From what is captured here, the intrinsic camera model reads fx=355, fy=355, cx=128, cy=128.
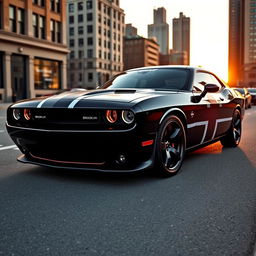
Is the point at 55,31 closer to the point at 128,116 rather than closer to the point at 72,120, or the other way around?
the point at 72,120

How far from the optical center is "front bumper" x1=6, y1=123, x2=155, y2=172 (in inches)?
140

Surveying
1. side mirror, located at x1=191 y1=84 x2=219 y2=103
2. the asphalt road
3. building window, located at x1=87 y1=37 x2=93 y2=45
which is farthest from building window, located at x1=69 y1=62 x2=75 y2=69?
the asphalt road

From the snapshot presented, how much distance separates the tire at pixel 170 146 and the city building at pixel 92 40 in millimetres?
82645

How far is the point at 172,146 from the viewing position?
425 centimetres

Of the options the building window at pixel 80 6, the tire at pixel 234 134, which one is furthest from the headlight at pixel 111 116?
the building window at pixel 80 6

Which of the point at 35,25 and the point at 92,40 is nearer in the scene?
the point at 35,25

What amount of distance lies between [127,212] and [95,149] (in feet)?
2.91

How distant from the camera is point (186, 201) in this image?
127 inches

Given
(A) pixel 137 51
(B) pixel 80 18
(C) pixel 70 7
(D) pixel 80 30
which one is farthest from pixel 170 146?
(A) pixel 137 51

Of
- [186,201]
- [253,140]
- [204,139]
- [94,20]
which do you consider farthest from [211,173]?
[94,20]

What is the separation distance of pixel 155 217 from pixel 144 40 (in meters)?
134

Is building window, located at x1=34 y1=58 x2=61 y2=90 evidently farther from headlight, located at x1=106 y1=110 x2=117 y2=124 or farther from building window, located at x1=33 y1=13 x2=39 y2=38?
headlight, located at x1=106 y1=110 x2=117 y2=124

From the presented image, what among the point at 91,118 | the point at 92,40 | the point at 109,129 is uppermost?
the point at 92,40

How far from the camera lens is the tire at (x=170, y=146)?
12.8 feet
